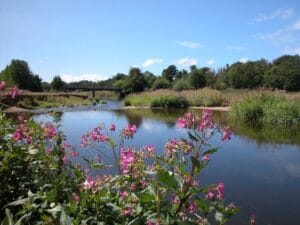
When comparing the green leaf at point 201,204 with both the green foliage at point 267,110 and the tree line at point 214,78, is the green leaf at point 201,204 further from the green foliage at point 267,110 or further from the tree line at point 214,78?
the tree line at point 214,78

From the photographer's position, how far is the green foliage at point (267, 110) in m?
15.1

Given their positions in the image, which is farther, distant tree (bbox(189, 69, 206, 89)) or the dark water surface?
distant tree (bbox(189, 69, 206, 89))

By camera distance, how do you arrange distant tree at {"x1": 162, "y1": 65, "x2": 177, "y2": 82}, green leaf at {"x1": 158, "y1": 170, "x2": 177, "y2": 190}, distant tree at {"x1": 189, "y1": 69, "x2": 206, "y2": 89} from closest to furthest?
green leaf at {"x1": 158, "y1": 170, "x2": 177, "y2": 190}
distant tree at {"x1": 189, "y1": 69, "x2": 206, "y2": 89}
distant tree at {"x1": 162, "y1": 65, "x2": 177, "y2": 82}

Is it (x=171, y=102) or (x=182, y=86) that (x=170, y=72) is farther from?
(x=171, y=102)

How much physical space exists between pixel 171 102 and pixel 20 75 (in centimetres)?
2682

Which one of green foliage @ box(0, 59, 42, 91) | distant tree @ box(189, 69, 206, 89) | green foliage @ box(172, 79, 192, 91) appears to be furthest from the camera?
distant tree @ box(189, 69, 206, 89)

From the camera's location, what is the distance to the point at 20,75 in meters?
47.9

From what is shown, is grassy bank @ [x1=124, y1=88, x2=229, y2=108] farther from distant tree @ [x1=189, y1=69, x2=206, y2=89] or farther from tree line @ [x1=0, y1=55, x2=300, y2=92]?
distant tree @ [x1=189, y1=69, x2=206, y2=89]

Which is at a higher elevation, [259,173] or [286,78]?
[286,78]

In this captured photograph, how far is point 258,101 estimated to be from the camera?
17.9m

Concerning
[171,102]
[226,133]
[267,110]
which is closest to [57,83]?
[171,102]

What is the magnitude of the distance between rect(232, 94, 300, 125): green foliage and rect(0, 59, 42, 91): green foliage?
114ft

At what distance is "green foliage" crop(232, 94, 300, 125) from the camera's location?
594 inches

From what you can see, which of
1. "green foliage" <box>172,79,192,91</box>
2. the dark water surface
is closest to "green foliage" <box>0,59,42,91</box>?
"green foliage" <box>172,79,192,91</box>
